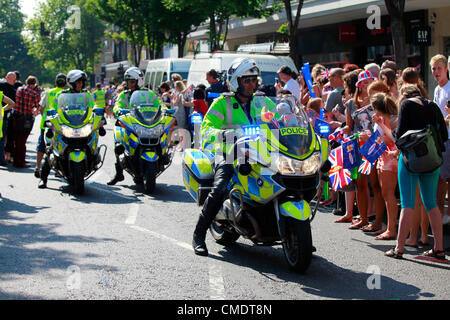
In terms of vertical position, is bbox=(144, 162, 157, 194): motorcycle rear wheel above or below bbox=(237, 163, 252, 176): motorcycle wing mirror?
below

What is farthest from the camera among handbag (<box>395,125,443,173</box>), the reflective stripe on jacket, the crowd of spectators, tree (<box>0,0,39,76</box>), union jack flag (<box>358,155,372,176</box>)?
tree (<box>0,0,39,76</box>)

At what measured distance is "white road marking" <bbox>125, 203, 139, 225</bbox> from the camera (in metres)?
8.94

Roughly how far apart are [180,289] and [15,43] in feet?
357

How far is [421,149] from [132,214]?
4.09 metres

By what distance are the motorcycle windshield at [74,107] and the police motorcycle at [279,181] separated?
5.11 metres

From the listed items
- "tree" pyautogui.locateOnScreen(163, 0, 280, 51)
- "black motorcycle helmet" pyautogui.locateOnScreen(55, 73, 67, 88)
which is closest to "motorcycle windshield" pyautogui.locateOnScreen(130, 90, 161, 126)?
"black motorcycle helmet" pyautogui.locateOnScreen(55, 73, 67, 88)

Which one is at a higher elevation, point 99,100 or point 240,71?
point 240,71

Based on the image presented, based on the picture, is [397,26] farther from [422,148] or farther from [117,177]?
[422,148]

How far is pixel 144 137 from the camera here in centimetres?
1116

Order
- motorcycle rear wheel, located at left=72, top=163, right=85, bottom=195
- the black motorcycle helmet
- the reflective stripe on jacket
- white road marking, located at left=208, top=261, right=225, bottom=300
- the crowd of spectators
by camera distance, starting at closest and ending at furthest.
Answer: white road marking, located at left=208, top=261, right=225, bottom=300 < the crowd of spectators < motorcycle rear wheel, located at left=72, top=163, right=85, bottom=195 < the reflective stripe on jacket < the black motorcycle helmet

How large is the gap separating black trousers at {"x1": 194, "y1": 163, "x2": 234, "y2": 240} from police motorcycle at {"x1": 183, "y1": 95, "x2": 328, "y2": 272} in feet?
0.23

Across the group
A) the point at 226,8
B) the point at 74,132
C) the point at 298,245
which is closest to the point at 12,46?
the point at 226,8

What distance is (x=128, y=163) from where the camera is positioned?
11.4 m

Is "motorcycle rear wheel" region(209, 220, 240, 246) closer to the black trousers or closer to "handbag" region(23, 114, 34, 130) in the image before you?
the black trousers
